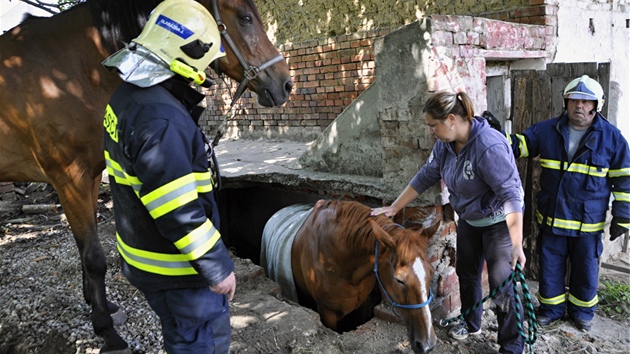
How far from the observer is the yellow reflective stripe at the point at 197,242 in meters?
1.91

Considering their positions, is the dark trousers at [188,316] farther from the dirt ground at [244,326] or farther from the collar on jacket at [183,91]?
the dirt ground at [244,326]

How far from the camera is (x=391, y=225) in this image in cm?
319

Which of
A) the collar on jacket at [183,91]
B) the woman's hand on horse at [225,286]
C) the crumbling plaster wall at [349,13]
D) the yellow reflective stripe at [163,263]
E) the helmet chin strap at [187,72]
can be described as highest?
the crumbling plaster wall at [349,13]

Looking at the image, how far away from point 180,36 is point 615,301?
4401 millimetres

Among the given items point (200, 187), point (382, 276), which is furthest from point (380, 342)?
point (200, 187)

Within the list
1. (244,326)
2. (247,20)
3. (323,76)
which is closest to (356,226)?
(244,326)

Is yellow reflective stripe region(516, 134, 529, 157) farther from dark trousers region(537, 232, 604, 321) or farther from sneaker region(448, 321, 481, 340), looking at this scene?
sneaker region(448, 321, 481, 340)

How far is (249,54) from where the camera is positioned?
11.1 ft

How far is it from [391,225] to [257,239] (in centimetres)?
433

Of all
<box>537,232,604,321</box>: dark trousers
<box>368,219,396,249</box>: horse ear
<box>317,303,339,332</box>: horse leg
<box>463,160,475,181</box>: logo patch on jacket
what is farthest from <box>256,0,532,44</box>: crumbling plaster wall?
<box>317,303,339,332</box>: horse leg

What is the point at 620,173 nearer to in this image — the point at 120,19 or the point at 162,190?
the point at 162,190

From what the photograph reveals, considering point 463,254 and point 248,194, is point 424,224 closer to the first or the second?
point 463,254

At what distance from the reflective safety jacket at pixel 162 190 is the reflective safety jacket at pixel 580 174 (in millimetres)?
2768

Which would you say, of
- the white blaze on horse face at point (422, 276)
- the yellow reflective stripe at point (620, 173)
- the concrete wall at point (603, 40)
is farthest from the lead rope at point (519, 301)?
the concrete wall at point (603, 40)
